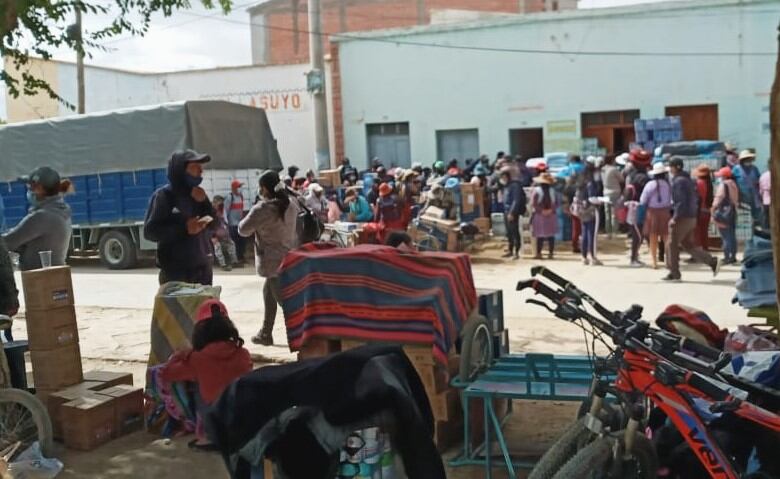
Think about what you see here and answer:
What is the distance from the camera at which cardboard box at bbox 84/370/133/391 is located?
6.07 m

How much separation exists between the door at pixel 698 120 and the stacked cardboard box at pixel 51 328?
20.2 metres

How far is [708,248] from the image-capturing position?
1459 centimetres

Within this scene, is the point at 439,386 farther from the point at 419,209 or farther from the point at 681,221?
the point at 419,209

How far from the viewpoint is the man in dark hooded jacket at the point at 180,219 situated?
654cm

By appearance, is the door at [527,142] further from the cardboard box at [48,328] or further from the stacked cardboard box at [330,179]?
the cardboard box at [48,328]

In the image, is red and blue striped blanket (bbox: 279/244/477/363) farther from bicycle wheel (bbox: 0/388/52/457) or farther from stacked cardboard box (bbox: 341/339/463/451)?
bicycle wheel (bbox: 0/388/52/457)

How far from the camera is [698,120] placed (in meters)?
23.4

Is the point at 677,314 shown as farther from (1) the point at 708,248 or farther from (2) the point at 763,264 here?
(1) the point at 708,248

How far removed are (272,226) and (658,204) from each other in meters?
6.32

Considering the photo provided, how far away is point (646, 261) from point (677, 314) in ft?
30.8

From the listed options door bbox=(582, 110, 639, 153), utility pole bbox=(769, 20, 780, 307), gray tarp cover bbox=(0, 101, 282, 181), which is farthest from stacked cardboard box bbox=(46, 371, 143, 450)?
door bbox=(582, 110, 639, 153)

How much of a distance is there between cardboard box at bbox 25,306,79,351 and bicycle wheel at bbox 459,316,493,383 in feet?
9.02

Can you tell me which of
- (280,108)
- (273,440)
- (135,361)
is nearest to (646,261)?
(135,361)

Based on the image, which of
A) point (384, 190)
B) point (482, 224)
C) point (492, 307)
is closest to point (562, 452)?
point (492, 307)
